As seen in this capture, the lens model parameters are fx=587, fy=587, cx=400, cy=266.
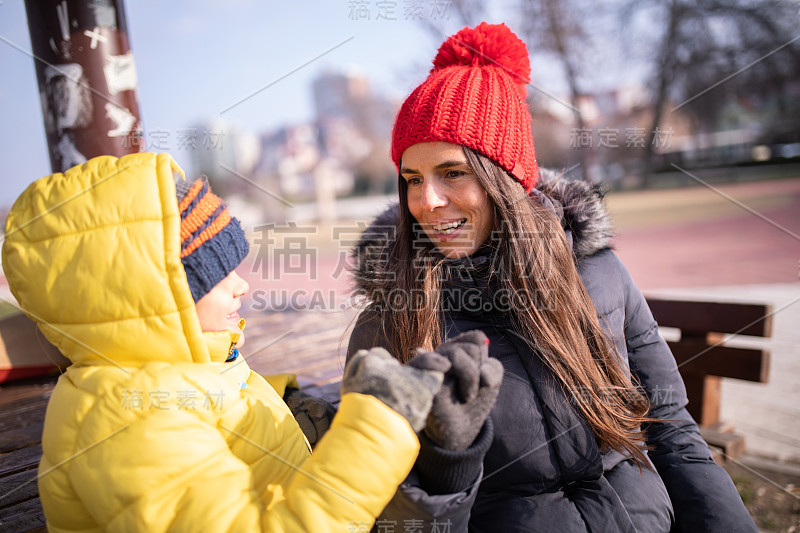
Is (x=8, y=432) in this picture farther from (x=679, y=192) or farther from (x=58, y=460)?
(x=679, y=192)

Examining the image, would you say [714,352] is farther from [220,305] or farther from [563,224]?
[220,305]

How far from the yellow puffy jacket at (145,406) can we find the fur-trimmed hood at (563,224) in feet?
2.82

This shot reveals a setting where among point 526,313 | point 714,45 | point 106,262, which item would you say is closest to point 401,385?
point 106,262

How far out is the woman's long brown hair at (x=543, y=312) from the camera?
1.72m

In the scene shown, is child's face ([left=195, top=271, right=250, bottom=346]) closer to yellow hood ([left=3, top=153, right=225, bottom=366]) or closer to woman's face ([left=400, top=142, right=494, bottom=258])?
yellow hood ([left=3, top=153, right=225, bottom=366])

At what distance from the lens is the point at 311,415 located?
5.87 ft

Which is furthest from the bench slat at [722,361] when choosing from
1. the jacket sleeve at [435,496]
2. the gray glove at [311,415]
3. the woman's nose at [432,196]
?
the jacket sleeve at [435,496]

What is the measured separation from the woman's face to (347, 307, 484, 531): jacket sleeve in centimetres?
79

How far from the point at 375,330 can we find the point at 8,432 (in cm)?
156

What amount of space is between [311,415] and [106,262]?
2.71 feet

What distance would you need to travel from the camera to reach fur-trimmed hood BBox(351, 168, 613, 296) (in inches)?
77.6

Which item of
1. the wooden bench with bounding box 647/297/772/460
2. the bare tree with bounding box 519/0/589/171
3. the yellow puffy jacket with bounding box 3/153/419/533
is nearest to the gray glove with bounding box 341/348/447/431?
the yellow puffy jacket with bounding box 3/153/419/533

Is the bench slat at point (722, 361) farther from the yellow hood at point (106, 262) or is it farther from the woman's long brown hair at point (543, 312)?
the yellow hood at point (106, 262)

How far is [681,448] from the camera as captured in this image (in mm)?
1823
